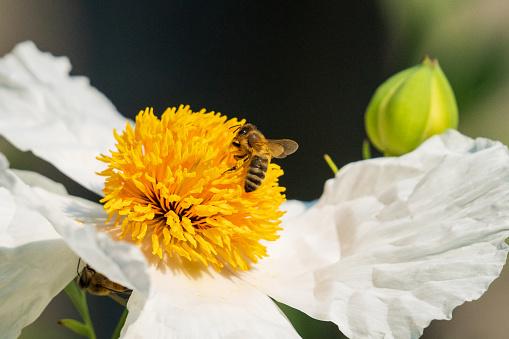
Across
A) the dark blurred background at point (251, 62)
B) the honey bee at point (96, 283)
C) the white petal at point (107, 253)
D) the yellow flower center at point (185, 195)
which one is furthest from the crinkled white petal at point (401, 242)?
the dark blurred background at point (251, 62)

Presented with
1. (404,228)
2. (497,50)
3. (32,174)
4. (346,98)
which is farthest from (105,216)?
(346,98)

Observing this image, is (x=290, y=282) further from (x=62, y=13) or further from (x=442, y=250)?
(x=62, y=13)

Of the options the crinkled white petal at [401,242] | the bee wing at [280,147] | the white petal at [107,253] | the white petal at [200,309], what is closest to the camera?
the white petal at [107,253]

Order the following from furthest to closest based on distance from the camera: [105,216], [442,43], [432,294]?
1. [442,43]
2. [105,216]
3. [432,294]

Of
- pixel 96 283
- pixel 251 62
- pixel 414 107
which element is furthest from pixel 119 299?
pixel 251 62

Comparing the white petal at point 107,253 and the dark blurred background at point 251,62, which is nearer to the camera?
the white petal at point 107,253

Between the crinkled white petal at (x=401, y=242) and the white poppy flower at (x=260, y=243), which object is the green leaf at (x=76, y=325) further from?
the crinkled white petal at (x=401, y=242)
